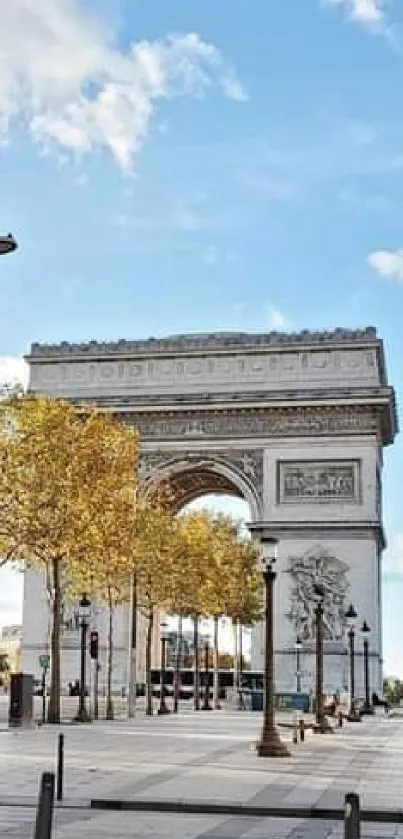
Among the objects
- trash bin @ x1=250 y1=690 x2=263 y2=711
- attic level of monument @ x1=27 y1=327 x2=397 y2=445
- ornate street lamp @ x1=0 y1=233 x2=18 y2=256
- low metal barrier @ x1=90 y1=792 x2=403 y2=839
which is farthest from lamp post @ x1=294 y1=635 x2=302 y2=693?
ornate street lamp @ x1=0 y1=233 x2=18 y2=256

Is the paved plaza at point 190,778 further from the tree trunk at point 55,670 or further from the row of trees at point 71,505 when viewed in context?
the row of trees at point 71,505

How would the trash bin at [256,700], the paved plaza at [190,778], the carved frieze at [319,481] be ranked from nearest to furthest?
1. the paved plaza at [190,778]
2. the trash bin at [256,700]
3. the carved frieze at [319,481]

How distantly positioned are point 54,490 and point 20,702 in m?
7.22

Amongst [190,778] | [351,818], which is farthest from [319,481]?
[351,818]

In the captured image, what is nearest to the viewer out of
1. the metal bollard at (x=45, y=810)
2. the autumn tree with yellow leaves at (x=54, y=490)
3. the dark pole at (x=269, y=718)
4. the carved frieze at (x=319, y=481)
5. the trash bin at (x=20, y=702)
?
the metal bollard at (x=45, y=810)

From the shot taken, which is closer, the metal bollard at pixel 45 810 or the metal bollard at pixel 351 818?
the metal bollard at pixel 351 818

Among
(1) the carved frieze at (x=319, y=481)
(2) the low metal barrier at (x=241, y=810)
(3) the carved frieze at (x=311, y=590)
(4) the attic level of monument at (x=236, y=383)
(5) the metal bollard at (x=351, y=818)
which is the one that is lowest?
(2) the low metal barrier at (x=241, y=810)

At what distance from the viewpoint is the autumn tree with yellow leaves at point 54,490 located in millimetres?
44156

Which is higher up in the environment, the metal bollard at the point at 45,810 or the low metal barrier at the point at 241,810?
the metal bollard at the point at 45,810

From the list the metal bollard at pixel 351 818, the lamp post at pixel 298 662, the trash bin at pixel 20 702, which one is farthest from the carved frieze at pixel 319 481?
the metal bollard at pixel 351 818

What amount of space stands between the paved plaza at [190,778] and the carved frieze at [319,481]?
3614cm

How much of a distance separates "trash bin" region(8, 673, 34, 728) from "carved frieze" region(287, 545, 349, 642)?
35950 mm

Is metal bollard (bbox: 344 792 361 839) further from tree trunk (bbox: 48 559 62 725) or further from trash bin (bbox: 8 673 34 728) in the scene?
tree trunk (bbox: 48 559 62 725)

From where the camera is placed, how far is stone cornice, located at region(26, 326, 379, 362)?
78562mm
